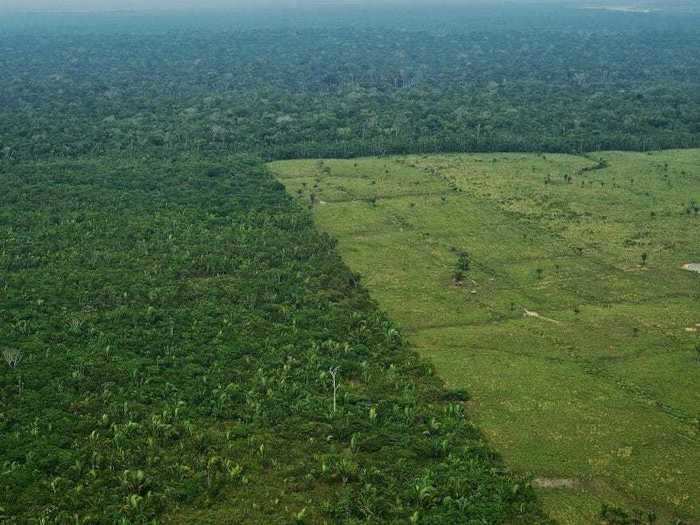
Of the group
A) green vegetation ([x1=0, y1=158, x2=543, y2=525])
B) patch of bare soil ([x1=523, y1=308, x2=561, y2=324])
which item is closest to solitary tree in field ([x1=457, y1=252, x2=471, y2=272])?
patch of bare soil ([x1=523, y1=308, x2=561, y2=324])

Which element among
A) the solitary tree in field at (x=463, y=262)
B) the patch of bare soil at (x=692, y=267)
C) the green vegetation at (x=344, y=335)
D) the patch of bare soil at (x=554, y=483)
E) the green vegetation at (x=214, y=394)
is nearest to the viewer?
the green vegetation at (x=214, y=394)

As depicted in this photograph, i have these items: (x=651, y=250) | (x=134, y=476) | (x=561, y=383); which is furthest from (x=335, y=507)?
(x=651, y=250)

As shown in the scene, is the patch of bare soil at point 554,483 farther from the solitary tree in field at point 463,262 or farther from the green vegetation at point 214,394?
the solitary tree in field at point 463,262

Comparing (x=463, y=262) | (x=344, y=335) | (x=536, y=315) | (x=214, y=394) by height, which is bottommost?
(x=536, y=315)

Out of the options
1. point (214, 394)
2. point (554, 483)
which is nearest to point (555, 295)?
point (554, 483)

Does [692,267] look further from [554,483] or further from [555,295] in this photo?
A: [554,483]

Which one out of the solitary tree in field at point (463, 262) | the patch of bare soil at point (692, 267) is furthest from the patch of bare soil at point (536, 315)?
the patch of bare soil at point (692, 267)
